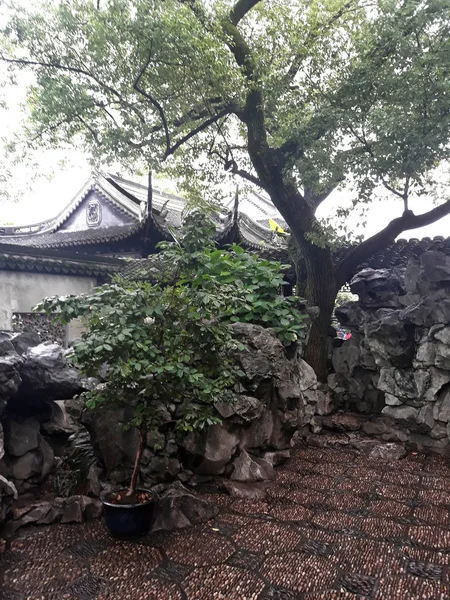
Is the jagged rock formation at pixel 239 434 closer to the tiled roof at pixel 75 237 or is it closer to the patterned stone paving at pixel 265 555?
the patterned stone paving at pixel 265 555

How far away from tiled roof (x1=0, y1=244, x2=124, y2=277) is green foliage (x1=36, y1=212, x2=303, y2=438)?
251 inches

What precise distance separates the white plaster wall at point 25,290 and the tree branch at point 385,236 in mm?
6267

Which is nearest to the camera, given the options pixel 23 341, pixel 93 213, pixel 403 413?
pixel 23 341

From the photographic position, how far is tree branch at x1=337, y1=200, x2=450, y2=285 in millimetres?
7605

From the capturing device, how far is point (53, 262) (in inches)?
416

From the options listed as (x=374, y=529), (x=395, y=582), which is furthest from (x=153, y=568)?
(x=374, y=529)

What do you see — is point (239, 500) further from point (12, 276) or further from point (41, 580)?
point (12, 276)

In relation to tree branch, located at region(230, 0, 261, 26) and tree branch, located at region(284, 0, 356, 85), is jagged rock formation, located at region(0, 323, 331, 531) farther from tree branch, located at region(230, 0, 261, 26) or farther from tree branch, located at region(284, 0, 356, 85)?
tree branch, located at region(230, 0, 261, 26)

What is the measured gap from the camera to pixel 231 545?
11.8 feet

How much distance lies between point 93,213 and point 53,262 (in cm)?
585

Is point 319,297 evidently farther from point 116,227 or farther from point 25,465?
point 116,227

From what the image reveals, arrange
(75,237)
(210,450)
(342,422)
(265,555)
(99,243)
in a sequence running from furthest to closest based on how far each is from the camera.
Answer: (75,237) → (99,243) → (342,422) → (210,450) → (265,555)

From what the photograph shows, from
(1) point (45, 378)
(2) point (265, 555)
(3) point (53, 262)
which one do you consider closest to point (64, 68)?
(3) point (53, 262)

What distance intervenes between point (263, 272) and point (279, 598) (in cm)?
416
